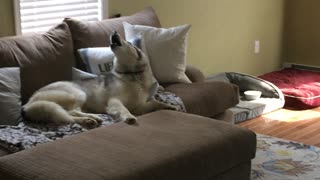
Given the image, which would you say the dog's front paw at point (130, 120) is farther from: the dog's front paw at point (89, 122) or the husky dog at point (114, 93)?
the dog's front paw at point (89, 122)

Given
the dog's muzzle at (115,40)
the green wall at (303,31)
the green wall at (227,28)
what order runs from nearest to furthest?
the dog's muzzle at (115,40) → the green wall at (227,28) → the green wall at (303,31)

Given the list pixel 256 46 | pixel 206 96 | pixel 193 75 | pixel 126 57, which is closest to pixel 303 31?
pixel 256 46

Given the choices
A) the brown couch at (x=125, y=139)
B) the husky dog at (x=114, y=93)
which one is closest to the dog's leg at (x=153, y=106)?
the husky dog at (x=114, y=93)

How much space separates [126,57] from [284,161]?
1260mm

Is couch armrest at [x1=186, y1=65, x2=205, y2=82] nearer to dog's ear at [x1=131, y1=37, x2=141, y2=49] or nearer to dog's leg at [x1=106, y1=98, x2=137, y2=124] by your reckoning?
dog's ear at [x1=131, y1=37, x2=141, y2=49]

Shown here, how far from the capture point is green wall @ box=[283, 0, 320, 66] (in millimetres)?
5805

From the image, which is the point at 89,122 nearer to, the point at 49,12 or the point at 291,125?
the point at 49,12

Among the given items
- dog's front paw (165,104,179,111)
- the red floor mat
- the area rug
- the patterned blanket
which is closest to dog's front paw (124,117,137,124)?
the patterned blanket

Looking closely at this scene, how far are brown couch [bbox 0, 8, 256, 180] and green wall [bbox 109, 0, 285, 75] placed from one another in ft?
3.07

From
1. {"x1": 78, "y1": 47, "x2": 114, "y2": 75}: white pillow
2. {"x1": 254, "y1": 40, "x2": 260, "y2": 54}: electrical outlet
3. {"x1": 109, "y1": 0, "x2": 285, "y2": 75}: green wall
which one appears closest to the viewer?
{"x1": 78, "y1": 47, "x2": 114, "y2": 75}: white pillow

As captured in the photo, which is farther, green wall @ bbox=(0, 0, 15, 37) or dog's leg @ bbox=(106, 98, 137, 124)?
green wall @ bbox=(0, 0, 15, 37)

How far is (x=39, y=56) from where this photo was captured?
3.23 m

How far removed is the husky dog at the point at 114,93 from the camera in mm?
2945

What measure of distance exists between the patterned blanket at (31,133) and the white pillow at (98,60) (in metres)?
0.51
